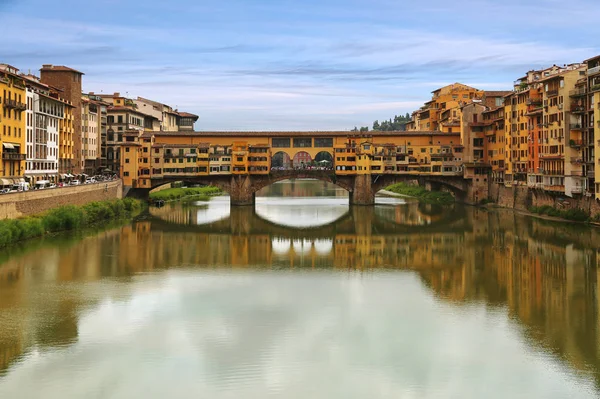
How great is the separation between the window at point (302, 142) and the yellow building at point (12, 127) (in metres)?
21.1

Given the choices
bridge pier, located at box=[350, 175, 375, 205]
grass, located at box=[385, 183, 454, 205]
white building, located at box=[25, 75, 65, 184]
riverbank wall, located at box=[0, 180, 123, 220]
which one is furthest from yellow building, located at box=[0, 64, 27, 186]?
grass, located at box=[385, 183, 454, 205]

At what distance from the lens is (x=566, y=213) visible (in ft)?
129

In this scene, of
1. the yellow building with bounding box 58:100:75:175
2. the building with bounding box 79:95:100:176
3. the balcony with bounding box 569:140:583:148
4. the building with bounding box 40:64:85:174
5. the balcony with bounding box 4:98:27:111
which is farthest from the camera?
the building with bounding box 79:95:100:176

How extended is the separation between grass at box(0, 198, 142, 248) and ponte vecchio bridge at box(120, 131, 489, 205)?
6.50m

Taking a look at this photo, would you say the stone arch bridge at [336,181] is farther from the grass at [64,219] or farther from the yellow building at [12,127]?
the yellow building at [12,127]

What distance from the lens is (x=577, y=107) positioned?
1503 inches

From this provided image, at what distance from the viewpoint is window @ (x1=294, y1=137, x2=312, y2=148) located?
56125mm

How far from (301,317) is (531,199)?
29.2m

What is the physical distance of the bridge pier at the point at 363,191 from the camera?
54.5m

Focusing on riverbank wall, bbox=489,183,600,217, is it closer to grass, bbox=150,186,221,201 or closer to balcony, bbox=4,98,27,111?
grass, bbox=150,186,221,201

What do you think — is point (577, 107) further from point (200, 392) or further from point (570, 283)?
point (200, 392)

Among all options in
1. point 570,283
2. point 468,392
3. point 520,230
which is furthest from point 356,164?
point 468,392

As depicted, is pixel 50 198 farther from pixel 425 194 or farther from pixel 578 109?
pixel 425 194

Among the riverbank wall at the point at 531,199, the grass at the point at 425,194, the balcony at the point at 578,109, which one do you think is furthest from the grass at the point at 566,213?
the grass at the point at 425,194
